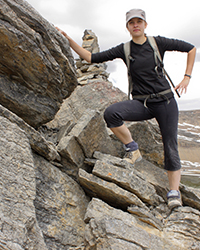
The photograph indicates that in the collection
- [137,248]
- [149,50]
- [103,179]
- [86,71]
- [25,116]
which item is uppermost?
[86,71]

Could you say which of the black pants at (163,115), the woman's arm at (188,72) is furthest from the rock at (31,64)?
the woman's arm at (188,72)

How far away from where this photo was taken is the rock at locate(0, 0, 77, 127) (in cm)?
733

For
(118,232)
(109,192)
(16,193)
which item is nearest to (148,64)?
(109,192)

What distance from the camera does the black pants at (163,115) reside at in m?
7.96

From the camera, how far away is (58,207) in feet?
24.4

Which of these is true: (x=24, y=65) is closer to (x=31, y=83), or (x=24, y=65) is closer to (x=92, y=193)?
(x=31, y=83)

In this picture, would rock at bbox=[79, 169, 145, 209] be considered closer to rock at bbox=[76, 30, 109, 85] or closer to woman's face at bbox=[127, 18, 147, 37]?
woman's face at bbox=[127, 18, 147, 37]

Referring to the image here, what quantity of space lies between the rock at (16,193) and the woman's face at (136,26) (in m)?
5.55

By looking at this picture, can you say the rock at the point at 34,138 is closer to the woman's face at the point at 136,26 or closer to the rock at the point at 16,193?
the rock at the point at 16,193

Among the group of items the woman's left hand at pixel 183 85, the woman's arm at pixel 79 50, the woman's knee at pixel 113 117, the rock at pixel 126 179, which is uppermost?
the woman's arm at pixel 79 50

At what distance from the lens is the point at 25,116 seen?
9.43 m

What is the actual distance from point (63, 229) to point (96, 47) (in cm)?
2882

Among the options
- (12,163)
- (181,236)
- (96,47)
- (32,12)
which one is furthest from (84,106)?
(96,47)

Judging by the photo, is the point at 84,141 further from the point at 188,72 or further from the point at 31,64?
the point at 188,72
